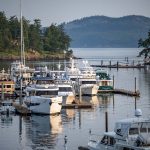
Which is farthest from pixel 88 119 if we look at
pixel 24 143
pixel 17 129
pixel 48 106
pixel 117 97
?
pixel 117 97

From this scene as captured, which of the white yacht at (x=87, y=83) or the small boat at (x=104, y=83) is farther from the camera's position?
the small boat at (x=104, y=83)

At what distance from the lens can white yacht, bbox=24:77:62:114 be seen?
245 ft

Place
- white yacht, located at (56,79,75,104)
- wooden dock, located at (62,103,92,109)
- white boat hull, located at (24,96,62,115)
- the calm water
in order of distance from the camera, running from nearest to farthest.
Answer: the calm water < white boat hull, located at (24,96,62,115) < wooden dock, located at (62,103,92,109) < white yacht, located at (56,79,75,104)

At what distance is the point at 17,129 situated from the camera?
218 ft

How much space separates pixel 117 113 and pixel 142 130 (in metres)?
32.9

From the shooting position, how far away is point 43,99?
7469 cm

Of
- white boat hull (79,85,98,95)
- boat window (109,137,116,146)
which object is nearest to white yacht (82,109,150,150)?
boat window (109,137,116,146)

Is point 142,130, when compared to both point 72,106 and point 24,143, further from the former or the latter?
point 72,106

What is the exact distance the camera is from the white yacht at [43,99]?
74625 mm

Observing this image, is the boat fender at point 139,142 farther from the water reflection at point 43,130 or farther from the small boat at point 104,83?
the small boat at point 104,83

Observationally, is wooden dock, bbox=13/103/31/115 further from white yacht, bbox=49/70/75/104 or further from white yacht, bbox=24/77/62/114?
white yacht, bbox=49/70/75/104

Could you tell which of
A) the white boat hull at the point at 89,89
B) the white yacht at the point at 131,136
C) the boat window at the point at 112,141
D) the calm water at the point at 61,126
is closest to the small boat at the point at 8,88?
the calm water at the point at 61,126

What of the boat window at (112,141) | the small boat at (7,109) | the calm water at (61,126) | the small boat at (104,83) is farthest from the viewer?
the small boat at (104,83)

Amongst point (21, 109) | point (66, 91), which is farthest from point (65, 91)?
point (21, 109)
